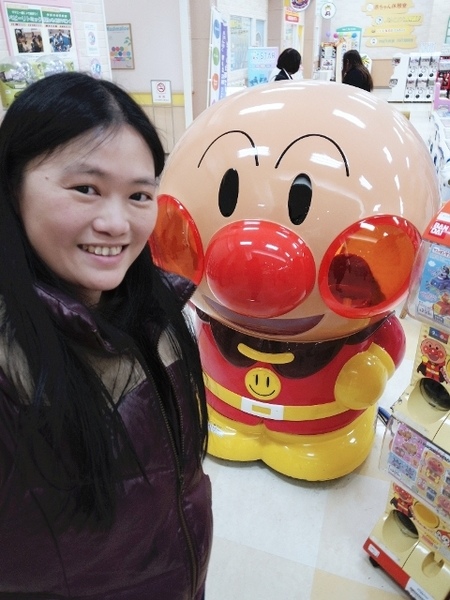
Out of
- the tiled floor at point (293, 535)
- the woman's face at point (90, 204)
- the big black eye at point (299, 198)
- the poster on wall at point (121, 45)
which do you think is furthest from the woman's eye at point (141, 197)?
the poster on wall at point (121, 45)

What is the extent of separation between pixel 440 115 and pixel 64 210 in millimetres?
4928

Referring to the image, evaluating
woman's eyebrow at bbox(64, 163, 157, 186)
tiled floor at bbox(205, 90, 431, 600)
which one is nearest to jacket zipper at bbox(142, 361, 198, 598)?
A: woman's eyebrow at bbox(64, 163, 157, 186)

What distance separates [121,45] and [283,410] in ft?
14.7

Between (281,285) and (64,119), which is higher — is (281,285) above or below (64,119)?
below

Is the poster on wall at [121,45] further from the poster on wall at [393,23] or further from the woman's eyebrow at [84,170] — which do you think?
the poster on wall at [393,23]

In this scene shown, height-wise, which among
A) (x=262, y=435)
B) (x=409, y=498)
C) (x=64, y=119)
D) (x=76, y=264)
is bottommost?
(x=262, y=435)

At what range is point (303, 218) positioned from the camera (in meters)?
1.38

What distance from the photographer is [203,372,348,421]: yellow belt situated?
6.23 feet

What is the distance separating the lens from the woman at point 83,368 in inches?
25.7

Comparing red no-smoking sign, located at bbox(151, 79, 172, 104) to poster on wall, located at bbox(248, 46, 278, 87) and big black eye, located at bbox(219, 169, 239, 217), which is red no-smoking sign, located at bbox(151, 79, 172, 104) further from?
big black eye, located at bbox(219, 169, 239, 217)

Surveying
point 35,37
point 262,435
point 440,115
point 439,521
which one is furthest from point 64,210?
point 440,115

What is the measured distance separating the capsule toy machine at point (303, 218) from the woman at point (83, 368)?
561 millimetres

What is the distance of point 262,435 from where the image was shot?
2.08 meters

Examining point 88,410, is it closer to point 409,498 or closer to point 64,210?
point 64,210
